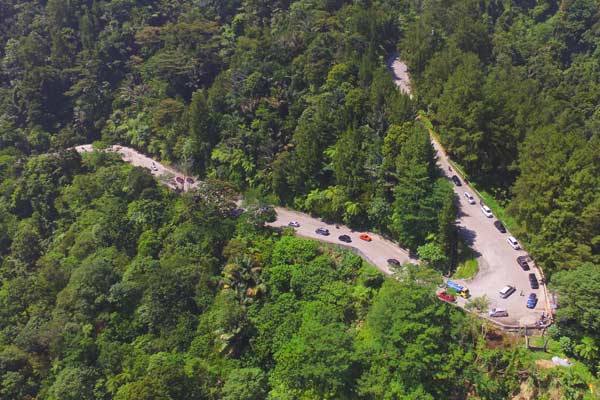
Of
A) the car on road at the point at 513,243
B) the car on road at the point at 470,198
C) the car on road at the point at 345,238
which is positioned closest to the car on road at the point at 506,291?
the car on road at the point at 513,243

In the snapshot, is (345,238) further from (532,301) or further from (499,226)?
(532,301)

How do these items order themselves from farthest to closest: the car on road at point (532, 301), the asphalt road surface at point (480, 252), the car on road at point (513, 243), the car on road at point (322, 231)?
the car on road at point (322, 231), the car on road at point (513, 243), the asphalt road surface at point (480, 252), the car on road at point (532, 301)

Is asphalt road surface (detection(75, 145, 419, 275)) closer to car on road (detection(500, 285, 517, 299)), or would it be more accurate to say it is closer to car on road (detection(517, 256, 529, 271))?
car on road (detection(500, 285, 517, 299))

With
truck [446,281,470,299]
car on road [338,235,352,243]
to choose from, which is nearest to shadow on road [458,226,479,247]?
truck [446,281,470,299]

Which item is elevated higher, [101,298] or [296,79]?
[296,79]

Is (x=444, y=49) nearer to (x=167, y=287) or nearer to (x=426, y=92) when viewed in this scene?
(x=426, y=92)

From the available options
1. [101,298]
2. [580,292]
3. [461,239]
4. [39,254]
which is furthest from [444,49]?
[39,254]

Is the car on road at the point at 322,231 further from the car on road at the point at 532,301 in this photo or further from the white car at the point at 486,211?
the car on road at the point at 532,301
